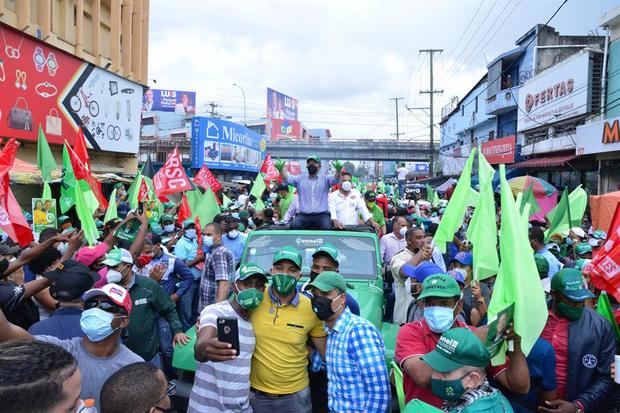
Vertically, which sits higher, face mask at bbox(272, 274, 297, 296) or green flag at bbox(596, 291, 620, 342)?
face mask at bbox(272, 274, 297, 296)

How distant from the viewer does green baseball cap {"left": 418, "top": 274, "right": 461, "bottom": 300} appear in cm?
317

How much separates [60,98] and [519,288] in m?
A: 20.4

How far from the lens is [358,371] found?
3.04 m

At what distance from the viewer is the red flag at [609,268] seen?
13.7 feet

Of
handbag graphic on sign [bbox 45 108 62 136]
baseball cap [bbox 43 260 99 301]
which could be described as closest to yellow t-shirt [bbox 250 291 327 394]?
baseball cap [bbox 43 260 99 301]

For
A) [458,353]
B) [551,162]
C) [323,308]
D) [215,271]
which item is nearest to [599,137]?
[551,162]

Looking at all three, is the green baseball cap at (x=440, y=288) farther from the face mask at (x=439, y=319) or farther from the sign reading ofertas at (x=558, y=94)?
the sign reading ofertas at (x=558, y=94)

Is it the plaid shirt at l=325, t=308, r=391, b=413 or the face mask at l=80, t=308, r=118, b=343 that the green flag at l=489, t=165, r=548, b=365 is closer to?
the plaid shirt at l=325, t=308, r=391, b=413

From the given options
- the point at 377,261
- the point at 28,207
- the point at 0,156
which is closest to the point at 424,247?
the point at 377,261

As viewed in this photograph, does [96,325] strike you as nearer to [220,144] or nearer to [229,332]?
[229,332]

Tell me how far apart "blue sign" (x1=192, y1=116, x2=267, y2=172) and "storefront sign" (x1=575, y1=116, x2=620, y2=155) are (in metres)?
24.5

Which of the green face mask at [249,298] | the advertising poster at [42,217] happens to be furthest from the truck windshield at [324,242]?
the advertising poster at [42,217]

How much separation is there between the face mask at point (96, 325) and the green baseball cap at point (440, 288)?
6.05 feet

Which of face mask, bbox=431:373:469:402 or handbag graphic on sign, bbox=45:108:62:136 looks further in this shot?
handbag graphic on sign, bbox=45:108:62:136
